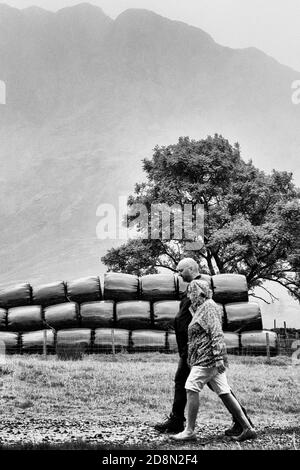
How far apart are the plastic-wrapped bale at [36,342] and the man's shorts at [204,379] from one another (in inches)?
435

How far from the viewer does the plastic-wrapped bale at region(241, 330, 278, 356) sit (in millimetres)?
17828

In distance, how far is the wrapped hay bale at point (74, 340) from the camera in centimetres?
1698

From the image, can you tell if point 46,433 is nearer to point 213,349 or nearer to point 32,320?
point 213,349

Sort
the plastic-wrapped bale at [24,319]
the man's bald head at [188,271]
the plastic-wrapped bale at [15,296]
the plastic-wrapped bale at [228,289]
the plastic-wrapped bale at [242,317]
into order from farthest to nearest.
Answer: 1. the plastic-wrapped bale at [228,289]
2. the plastic-wrapped bale at [242,317]
3. the plastic-wrapped bale at [15,296]
4. the plastic-wrapped bale at [24,319]
5. the man's bald head at [188,271]

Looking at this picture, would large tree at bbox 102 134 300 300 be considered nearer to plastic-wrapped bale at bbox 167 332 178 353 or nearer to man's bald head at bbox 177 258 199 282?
plastic-wrapped bale at bbox 167 332 178 353

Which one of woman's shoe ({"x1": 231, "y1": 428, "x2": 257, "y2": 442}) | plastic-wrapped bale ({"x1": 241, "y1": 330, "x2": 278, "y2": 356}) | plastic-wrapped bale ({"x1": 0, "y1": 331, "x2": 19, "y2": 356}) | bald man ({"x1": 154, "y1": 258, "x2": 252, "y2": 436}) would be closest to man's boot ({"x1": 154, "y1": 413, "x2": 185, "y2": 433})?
bald man ({"x1": 154, "y1": 258, "x2": 252, "y2": 436})

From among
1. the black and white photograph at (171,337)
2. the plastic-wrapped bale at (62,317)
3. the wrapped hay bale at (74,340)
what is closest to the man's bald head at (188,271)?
the black and white photograph at (171,337)

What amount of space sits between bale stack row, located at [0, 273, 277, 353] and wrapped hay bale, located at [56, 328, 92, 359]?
3 centimetres

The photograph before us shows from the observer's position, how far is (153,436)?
23.2ft

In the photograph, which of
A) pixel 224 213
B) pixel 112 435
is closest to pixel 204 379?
pixel 112 435

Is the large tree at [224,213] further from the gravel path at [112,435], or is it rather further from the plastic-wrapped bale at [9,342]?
the gravel path at [112,435]

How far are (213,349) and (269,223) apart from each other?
24101mm

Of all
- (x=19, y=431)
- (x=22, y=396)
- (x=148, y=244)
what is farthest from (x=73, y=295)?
(x=148, y=244)

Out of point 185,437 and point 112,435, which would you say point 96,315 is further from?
point 185,437
